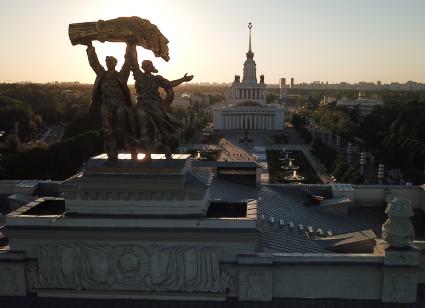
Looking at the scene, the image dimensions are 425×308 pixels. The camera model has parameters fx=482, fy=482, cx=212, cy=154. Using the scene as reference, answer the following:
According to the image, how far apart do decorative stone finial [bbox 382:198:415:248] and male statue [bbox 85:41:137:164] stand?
677 centimetres

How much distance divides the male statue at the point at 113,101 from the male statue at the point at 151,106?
25cm

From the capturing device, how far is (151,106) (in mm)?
13266

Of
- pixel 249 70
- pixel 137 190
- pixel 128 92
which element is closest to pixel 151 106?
pixel 128 92

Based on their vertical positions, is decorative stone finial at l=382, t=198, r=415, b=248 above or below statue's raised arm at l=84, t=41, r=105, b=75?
below

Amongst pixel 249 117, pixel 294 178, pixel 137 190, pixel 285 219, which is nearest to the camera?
pixel 137 190

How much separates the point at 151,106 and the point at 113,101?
1044 mm

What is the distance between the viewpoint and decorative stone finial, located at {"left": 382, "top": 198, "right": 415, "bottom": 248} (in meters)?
11.7

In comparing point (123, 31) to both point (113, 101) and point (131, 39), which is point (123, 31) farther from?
point (113, 101)

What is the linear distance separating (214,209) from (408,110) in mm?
66182

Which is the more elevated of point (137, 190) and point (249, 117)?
point (137, 190)

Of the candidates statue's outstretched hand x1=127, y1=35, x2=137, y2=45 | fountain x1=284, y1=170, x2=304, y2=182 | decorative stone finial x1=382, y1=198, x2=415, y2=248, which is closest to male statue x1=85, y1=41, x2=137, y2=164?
statue's outstretched hand x1=127, y1=35, x2=137, y2=45

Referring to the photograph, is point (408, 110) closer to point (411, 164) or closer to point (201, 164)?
point (411, 164)

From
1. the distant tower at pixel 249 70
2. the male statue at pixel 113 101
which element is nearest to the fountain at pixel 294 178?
the male statue at pixel 113 101

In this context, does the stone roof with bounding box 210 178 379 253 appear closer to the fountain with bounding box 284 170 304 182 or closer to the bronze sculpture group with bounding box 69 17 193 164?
the bronze sculpture group with bounding box 69 17 193 164
